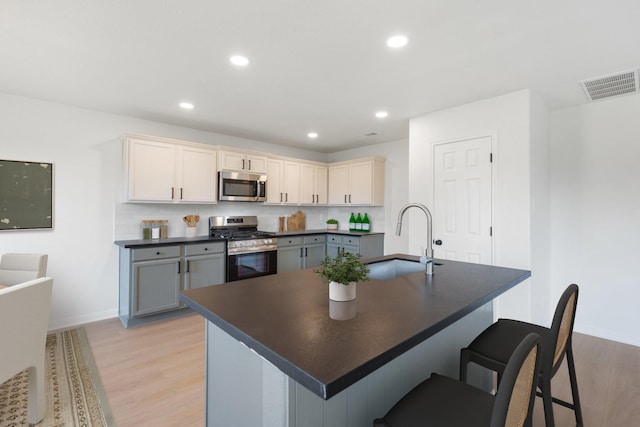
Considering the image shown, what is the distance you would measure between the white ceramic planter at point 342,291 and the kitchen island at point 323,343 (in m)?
0.06

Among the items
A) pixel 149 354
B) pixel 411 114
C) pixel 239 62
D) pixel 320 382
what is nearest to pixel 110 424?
pixel 149 354

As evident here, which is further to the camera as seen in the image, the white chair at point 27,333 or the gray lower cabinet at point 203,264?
the gray lower cabinet at point 203,264

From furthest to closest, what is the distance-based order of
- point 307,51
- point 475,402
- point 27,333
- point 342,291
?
point 307,51 < point 27,333 < point 342,291 < point 475,402

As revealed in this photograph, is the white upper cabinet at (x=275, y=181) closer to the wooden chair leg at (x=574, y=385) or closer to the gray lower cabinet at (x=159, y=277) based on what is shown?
the gray lower cabinet at (x=159, y=277)

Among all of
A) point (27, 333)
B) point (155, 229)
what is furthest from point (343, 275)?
point (155, 229)

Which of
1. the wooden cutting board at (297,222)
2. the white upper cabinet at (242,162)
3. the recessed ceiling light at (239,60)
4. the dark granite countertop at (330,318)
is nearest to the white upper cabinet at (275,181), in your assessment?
the white upper cabinet at (242,162)

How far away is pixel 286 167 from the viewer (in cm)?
515

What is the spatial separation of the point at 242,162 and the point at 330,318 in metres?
3.78

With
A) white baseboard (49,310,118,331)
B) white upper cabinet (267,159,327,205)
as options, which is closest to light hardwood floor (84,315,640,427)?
white baseboard (49,310,118,331)

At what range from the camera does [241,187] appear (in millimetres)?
4535

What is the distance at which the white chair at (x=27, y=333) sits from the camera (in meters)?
1.60

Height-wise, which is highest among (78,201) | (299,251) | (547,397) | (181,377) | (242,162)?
(242,162)

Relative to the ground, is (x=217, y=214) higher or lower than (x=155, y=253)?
higher

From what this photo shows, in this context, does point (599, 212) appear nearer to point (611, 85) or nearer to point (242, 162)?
point (611, 85)
